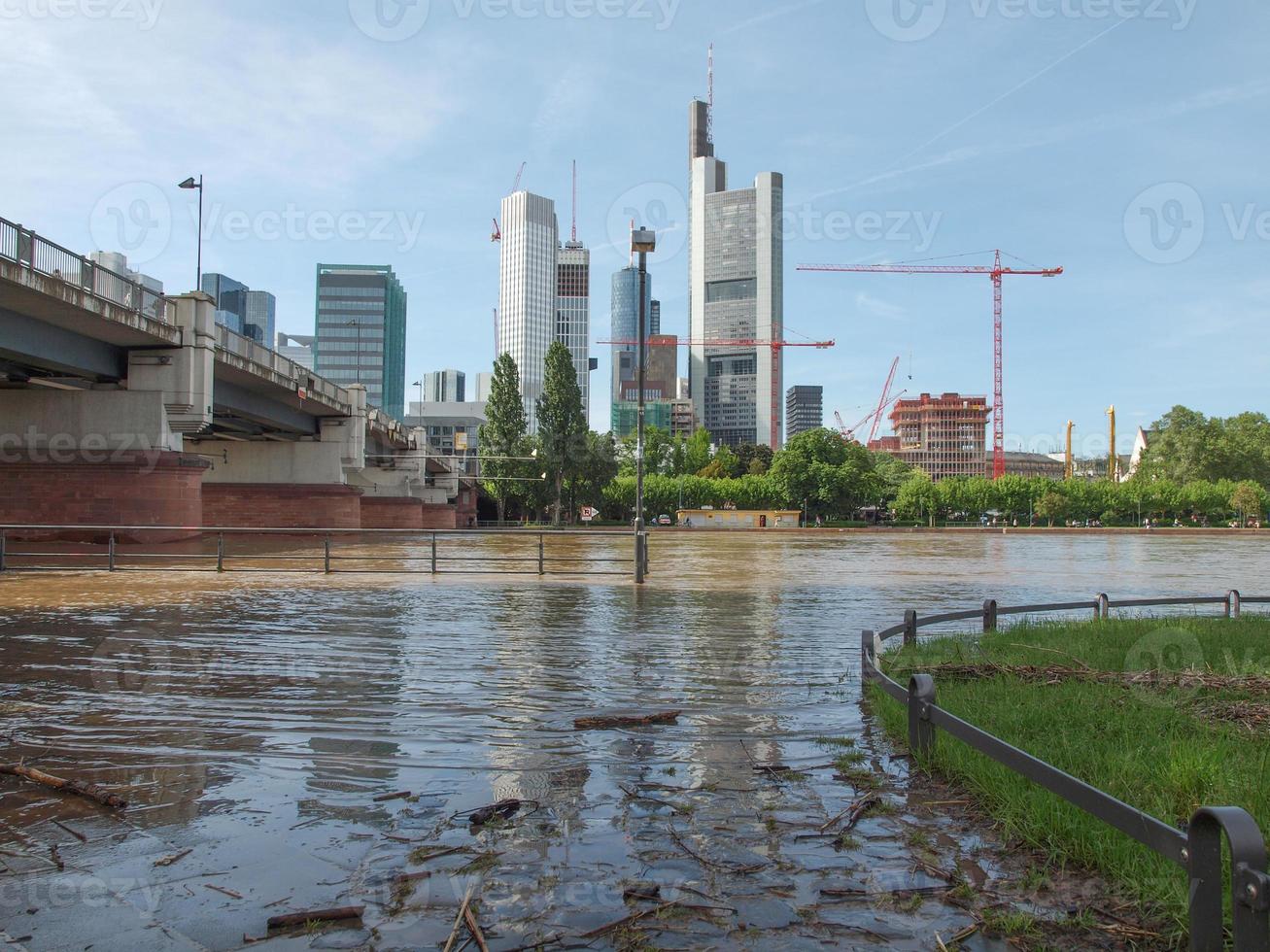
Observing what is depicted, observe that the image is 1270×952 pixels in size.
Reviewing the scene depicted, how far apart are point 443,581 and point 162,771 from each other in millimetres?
16132

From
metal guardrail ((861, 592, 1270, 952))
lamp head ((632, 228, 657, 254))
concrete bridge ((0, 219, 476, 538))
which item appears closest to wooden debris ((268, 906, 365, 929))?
metal guardrail ((861, 592, 1270, 952))

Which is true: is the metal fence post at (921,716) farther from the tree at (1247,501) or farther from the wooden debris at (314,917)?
the tree at (1247,501)

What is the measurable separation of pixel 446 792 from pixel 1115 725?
4.45 m

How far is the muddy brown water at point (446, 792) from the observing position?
146 inches

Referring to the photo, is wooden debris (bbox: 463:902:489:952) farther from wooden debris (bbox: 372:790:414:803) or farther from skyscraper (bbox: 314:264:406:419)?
skyscraper (bbox: 314:264:406:419)

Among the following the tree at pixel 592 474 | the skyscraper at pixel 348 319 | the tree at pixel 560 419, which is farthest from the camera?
the skyscraper at pixel 348 319

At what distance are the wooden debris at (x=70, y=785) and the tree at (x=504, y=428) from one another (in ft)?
294

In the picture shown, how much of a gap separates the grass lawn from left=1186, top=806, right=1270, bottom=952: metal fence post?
1.17 feet

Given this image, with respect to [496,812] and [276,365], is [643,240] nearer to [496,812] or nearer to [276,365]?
[496,812]

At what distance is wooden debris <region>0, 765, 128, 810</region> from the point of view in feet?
16.5

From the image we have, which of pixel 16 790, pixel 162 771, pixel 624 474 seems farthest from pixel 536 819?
pixel 624 474

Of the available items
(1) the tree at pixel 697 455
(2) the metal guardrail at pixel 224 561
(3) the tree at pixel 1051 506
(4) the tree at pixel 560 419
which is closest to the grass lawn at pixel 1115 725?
(2) the metal guardrail at pixel 224 561

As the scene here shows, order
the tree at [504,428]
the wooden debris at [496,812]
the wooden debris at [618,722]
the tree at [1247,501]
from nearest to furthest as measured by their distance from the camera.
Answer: the wooden debris at [496,812]
the wooden debris at [618,722]
the tree at [504,428]
the tree at [1247,501]

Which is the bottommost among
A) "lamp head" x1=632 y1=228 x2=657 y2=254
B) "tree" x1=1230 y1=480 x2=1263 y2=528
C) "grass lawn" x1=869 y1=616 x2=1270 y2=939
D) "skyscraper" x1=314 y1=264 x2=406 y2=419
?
"grass lawn" x1=869 y1=616 x2=1270 y2=939
